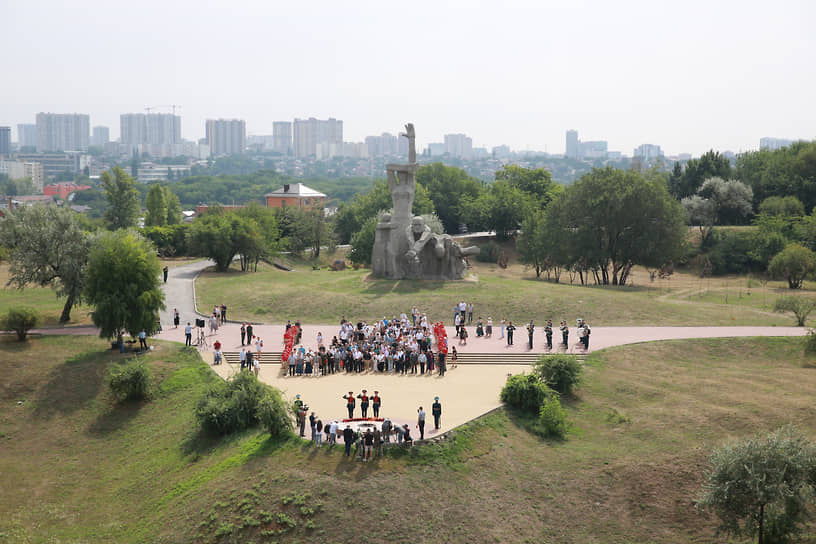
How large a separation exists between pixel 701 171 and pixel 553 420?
252 ft

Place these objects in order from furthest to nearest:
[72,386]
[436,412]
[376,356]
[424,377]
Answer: [72,386], [376,356], [424,377], [436,412]

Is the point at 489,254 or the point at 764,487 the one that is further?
the point at 489,254

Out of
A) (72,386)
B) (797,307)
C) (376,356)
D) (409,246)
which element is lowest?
(72,386)

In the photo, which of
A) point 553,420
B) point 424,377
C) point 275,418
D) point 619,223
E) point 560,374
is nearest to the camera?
point 275,418

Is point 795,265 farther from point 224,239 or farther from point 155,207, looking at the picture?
point 155,207

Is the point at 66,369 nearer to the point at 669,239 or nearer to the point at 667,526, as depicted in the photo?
the point at 667,526

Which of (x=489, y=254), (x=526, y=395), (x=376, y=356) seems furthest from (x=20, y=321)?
(x=489, y=254)

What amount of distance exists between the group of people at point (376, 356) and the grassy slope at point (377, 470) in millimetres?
4922

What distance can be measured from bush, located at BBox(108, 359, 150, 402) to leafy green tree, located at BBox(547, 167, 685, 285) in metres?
38.1

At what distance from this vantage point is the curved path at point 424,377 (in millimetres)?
28875

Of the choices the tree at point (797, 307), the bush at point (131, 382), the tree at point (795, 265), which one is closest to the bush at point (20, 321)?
the bush at point (131, 382)

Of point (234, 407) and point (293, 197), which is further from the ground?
point (293, 197)

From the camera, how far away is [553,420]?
28.6m

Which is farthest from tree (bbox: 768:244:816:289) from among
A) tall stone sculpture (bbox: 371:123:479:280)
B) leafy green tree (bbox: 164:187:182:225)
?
leafy green tree (bbox: 164:187:182:225)
